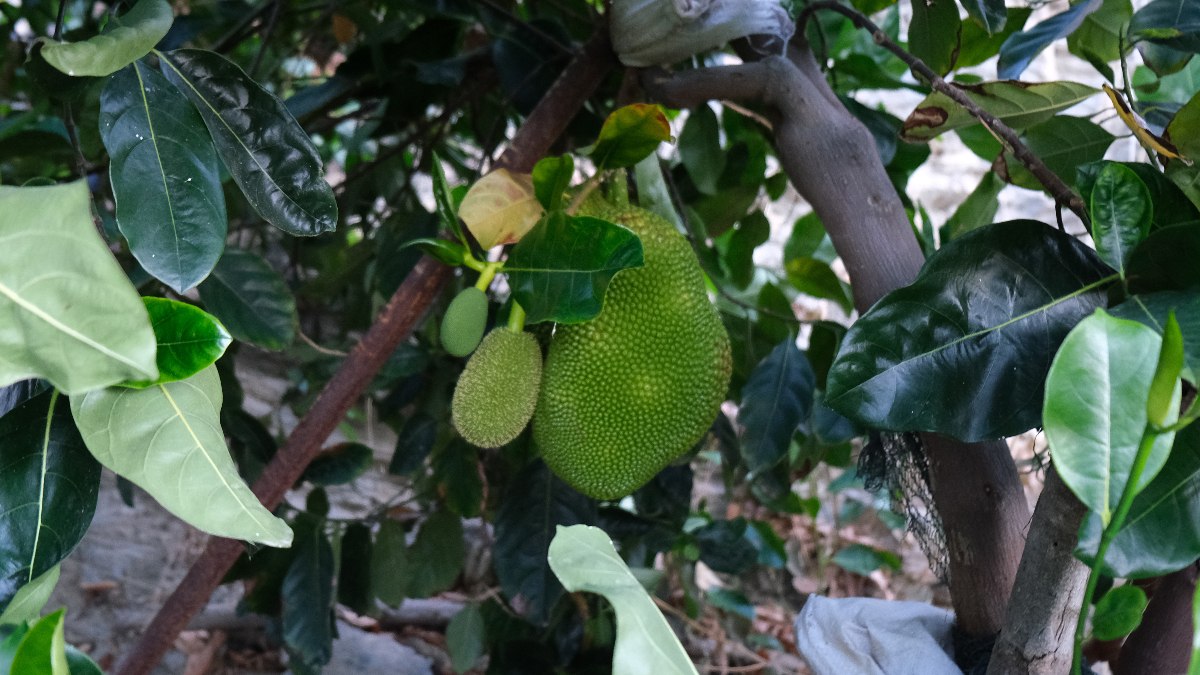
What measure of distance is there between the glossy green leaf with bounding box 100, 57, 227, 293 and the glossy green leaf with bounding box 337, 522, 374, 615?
69cm

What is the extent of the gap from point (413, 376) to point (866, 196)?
0.70 m

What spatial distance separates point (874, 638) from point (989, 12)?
431 mm

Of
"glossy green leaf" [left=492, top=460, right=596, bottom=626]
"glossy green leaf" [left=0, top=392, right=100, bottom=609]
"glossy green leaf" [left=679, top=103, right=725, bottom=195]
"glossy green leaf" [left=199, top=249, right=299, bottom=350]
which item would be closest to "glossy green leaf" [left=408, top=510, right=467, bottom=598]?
"glossy green leaf" [left=492, top=460, right=596, bottom=626]

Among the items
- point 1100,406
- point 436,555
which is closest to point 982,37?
point 1100,406

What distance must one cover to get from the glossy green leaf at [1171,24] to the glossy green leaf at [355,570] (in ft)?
3.09

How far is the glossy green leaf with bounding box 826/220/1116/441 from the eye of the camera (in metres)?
0.50

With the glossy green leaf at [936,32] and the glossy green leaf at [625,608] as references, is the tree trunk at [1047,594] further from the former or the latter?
the glossy green leaf at [936,32]

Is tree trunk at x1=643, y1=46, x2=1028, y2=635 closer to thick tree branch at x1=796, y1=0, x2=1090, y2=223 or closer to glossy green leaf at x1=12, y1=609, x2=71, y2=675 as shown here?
thick tree branch at x1=796, y1=0, x2=1090, y2=223

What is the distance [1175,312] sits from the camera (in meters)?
0.44

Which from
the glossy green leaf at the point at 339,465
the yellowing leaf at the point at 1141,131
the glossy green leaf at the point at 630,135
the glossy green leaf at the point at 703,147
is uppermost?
the yellowing leaf at the point at 1141,131

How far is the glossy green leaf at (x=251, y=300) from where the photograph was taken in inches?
31.8

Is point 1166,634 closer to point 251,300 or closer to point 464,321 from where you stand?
point 464,321

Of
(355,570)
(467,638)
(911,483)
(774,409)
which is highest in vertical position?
(911,483)

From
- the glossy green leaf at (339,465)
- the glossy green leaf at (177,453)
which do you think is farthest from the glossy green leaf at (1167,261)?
the glossy green leaf at (339,465)
